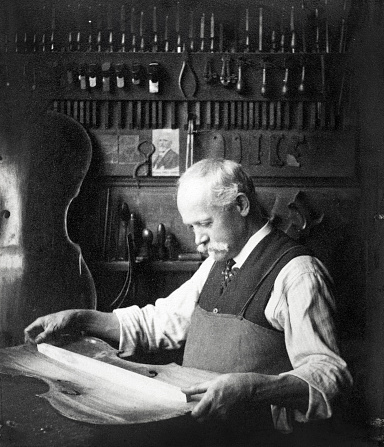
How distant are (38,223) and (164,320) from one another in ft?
3.71

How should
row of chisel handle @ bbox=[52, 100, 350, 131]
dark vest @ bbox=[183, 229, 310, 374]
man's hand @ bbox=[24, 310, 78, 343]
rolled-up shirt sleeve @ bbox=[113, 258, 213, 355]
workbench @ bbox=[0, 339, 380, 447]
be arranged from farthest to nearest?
row of chisel handle @ bbox=[52, 100, 350, 131] < rolled-up shirt sleeve @ bbox=[113, 258, 213, 355] < man's hand @ bbox=[24, 310, 78, 343] < dark vest @ bbox=[183, 229, 310, 374] < workbench @ bbox=[0, 339, 380, 447]

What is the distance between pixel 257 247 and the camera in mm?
1966

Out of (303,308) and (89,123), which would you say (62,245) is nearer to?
(89,123)

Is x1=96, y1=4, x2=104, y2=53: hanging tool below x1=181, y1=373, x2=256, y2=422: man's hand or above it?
above

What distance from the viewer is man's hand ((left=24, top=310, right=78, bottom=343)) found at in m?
2.13

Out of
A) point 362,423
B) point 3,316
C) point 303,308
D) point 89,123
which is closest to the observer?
point 303,308

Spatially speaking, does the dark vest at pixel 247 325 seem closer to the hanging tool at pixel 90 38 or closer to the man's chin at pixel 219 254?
the man's chin at pixel 219 254

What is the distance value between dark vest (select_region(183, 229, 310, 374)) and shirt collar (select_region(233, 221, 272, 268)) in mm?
17

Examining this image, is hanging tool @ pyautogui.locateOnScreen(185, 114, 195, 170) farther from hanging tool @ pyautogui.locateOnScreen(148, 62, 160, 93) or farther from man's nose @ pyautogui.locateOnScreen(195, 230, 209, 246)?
man's nose @ pyautogui.locateOnScreen(195, 230, 209, 246)

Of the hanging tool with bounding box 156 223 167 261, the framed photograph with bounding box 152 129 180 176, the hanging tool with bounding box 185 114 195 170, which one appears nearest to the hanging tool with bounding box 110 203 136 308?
the hanging tool with bounding box 156 223 167 261

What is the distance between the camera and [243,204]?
1.96 meters

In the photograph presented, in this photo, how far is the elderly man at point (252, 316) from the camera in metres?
1.58

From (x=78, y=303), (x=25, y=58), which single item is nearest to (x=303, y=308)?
(x=78, y=303)

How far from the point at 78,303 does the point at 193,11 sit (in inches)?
62.3
